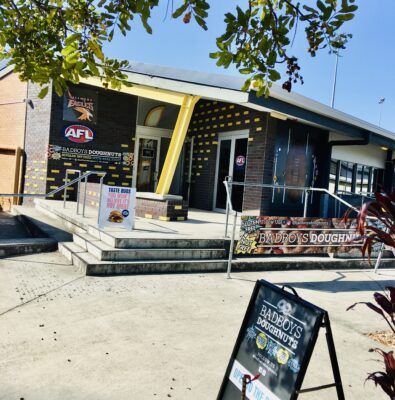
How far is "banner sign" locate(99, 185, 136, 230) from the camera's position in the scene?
7137 mm

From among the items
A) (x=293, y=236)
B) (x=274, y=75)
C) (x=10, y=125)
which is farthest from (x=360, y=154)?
(x=274, y=75)

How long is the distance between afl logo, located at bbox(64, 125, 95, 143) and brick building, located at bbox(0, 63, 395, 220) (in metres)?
0.03

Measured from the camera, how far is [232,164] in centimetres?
1197

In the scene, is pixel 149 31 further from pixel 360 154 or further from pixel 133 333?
pixel 360 154

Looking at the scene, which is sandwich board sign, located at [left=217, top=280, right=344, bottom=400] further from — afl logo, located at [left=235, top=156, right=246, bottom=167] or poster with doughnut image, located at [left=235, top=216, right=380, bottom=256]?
afl logo, located at [left=235, top=156, right=246, bottom=167]

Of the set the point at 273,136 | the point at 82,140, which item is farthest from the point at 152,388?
the point at 82,140

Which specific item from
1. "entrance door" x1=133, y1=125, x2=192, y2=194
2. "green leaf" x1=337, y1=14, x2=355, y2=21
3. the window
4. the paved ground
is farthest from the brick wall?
"green leaf" x1=337, y1=14, x2=355, y2=21

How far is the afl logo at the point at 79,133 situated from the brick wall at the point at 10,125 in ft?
6.34

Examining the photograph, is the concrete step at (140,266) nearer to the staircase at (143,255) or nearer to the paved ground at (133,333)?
the staircase at (143,255)

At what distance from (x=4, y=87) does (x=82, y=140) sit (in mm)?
4516

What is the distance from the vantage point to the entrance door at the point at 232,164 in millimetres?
11664

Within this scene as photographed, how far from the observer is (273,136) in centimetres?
1062

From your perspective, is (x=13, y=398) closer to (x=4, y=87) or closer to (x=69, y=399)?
(x=69, y=399)

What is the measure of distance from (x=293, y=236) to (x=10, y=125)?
10.9 meters
